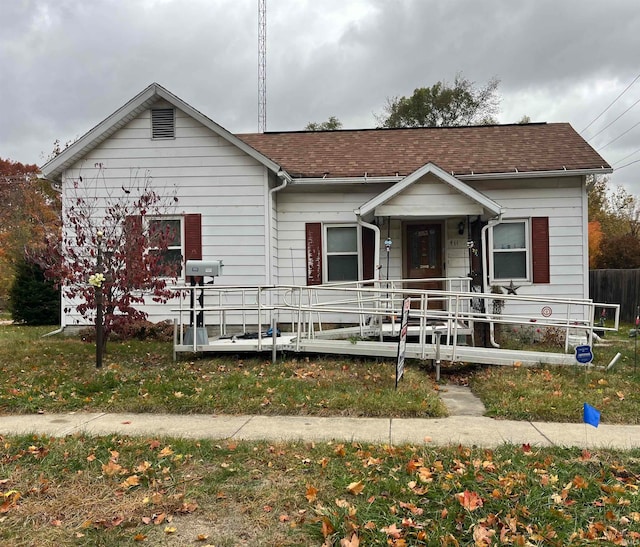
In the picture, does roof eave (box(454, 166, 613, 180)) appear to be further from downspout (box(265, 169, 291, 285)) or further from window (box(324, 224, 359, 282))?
downspout (box(265, 169, 291, 285))

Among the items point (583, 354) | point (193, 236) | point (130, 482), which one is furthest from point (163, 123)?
point (583, 354)

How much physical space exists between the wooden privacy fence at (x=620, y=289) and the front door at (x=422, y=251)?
30.8 ft

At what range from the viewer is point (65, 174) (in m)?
11.6

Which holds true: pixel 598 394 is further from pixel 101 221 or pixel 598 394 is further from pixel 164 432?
pixel 101 221

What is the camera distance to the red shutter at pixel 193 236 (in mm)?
11484

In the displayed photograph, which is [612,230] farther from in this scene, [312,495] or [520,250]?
[312,495]

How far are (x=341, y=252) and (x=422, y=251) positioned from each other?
1853mm

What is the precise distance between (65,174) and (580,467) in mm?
11208

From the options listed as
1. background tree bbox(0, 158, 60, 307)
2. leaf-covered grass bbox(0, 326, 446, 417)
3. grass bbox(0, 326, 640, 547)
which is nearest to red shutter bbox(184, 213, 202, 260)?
leaf-covered grass bbox(0, 326, 446, 417)

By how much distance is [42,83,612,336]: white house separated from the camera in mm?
11133

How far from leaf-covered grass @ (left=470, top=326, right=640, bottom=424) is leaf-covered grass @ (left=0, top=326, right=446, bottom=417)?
2.50ft

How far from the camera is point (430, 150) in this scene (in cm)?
1329

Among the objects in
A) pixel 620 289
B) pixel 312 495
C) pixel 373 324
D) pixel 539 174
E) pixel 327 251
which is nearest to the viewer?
pixel 312 495

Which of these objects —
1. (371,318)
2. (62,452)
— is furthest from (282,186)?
(62,452)
